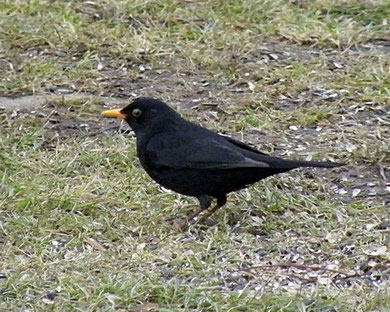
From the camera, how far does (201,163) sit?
5953 millimetres

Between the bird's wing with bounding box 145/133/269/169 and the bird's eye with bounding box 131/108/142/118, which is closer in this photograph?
the bird's wing with bounding box 145/133/269/169

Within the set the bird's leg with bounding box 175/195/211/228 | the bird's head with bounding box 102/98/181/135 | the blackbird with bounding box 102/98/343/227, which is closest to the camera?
the blackbird with bounding box 102/98/343/227

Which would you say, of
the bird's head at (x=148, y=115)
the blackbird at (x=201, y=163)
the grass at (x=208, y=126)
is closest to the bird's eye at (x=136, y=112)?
the bird's head at (x=148, y=115)

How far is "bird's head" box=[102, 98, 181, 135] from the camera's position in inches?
246

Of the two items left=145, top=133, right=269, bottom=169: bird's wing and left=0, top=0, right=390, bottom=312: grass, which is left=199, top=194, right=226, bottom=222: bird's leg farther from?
left=145, top=133, right=269, bottom=169: bird's wing

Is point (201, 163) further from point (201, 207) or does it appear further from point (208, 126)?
point (208, 126)

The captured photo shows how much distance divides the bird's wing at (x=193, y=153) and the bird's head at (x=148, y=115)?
0.11 m

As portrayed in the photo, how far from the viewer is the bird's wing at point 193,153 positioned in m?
5.89

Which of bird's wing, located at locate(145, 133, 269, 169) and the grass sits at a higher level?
bird's wing, located at locate(145, 133, 269, 169)

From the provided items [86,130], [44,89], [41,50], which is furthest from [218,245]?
[41,50]

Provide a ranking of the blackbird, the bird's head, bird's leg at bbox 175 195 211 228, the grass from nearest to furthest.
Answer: the grass → the blackbird → bird's leg at bbox 175 195 211 228 → the bird's head

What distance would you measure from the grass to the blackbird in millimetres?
200

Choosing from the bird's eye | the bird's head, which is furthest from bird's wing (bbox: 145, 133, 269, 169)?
the bird's eye

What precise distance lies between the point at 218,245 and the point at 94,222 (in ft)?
2.31
